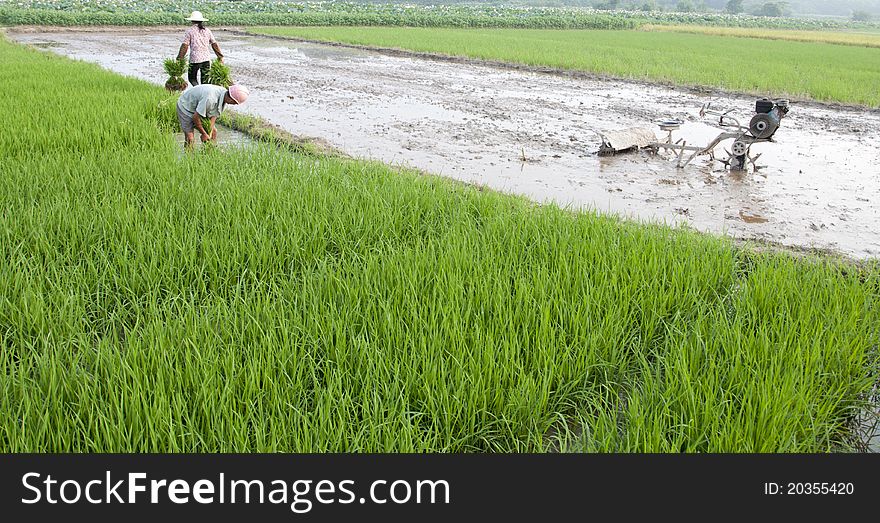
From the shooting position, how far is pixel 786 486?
5.82 feet

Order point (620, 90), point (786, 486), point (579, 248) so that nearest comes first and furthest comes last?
point (786, 486) < point (579, 248) < point (620, 90)

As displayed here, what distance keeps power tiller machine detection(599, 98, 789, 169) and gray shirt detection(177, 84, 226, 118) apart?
347 centimetres

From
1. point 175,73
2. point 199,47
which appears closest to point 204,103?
point 199,47

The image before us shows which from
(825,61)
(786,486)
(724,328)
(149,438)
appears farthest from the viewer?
(825,61)

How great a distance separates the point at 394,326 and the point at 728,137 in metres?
4.10

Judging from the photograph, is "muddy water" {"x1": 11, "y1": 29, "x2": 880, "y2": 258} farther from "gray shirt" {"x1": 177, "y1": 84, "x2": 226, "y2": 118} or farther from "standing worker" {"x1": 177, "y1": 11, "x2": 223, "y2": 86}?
"gray shirt" {"x1": 177, "y1": 84, "x2": 226, "y2": 118}

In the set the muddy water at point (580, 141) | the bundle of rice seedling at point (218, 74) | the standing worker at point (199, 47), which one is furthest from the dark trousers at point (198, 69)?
the muddy water at point (580, 141)

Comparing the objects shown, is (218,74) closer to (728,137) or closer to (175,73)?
(175,73)

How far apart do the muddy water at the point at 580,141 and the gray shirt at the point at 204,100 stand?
1.64m

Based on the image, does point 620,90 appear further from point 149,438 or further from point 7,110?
point 149,438

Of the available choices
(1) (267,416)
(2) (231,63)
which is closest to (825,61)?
(2) (231,63)

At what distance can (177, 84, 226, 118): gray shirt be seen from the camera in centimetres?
512

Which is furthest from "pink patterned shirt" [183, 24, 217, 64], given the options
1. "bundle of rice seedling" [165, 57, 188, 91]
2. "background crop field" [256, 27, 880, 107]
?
"background crop field" [256, 27, 880, 107]

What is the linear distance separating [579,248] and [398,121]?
533 centimetres
